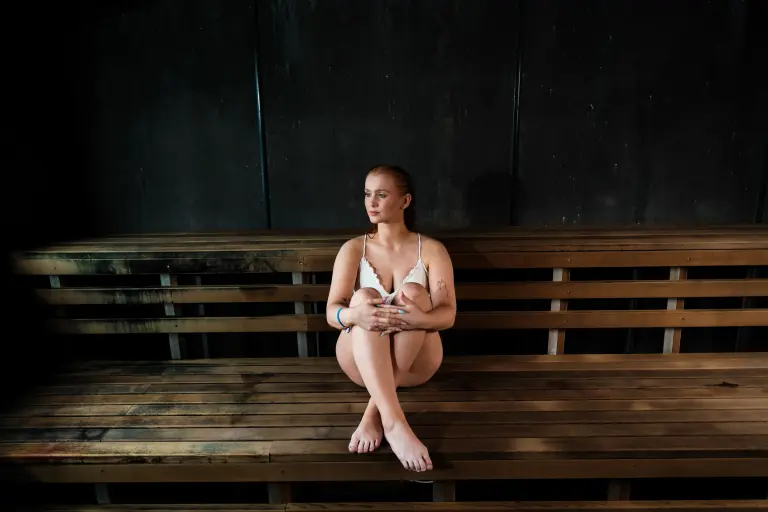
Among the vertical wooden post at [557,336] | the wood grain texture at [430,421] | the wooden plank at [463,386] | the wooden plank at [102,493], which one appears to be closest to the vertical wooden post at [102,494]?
the wooden plank at [102,493]

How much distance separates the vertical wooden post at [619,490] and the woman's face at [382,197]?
1.44 metres

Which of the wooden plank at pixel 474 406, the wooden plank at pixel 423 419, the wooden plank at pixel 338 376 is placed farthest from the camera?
the wooden plank at pixel 338 376

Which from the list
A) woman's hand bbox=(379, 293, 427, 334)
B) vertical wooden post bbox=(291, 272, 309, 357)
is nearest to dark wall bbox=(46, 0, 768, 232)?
vertical wooden post bbox=(291, 272, 309, 357)

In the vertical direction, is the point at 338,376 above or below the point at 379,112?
below

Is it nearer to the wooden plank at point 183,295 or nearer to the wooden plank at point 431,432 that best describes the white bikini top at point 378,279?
the wooden plank at point 183,295

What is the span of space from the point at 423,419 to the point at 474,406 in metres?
0.26

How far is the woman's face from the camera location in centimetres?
212

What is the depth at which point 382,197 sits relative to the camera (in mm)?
2135

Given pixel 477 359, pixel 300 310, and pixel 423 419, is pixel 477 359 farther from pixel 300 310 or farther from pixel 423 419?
pixel 300 310

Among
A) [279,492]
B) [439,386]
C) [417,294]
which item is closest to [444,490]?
[439,386]

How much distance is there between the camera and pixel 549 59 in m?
2.96

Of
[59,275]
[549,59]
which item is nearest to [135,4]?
[59,275]

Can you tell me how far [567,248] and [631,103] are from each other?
1172 millimetres

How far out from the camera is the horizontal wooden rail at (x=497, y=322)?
264 cm
